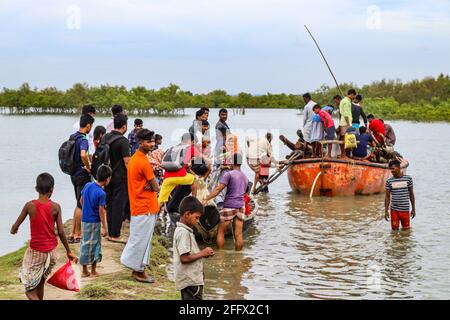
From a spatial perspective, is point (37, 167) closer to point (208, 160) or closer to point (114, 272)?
point (208, 160)

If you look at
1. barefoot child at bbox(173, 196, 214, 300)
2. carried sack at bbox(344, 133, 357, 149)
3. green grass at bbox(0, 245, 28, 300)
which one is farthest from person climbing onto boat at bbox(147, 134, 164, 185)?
barefoot child at bbox(173, 196, 214, 300)

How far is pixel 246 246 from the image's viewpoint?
11.3 meters

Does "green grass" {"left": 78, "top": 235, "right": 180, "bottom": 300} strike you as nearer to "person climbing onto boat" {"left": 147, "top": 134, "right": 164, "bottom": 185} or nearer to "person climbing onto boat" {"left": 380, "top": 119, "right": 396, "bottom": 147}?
"person climbing onto boat" {"left": 147, "top": 134, "right": 164, "bottom": 185}

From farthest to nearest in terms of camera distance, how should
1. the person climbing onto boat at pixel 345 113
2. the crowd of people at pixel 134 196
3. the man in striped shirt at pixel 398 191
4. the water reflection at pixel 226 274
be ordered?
the person climbing onto boat at pixel 345 113, the man in striped shirt at pixel 398 191, the water reflection at pixel 226 274, the crowd of people at pixel 134 196

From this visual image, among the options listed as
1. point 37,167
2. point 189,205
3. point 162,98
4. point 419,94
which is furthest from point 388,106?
point 189,205

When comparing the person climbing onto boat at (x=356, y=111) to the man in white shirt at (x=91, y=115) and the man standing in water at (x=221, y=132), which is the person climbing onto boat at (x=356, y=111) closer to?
the man standing in water at (x=221, y=132)

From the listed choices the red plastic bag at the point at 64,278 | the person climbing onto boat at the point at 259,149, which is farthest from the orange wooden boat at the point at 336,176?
the red plastic bag at the point at 64,278

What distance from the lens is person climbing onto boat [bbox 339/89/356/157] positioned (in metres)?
16.2

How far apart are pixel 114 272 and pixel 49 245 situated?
6.57 feet

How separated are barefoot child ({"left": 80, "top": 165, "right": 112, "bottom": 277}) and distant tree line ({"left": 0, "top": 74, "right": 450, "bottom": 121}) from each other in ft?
212

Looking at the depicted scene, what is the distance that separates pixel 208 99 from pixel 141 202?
10842 cm

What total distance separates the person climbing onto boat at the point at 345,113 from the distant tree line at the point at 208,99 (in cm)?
5523

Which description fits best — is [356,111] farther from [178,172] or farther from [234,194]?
[178,172]

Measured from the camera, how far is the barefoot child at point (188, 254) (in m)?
5.94
